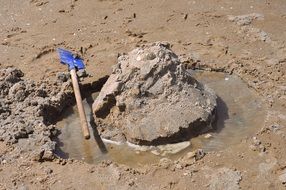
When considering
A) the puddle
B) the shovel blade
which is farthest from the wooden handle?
the puddle

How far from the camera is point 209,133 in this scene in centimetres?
498

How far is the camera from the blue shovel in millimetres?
4820

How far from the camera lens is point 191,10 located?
6.97 metres

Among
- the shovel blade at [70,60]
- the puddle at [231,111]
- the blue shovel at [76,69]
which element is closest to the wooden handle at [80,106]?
the blue shovel at [76,69]

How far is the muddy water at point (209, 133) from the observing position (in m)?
4.81

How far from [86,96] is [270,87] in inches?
80.5

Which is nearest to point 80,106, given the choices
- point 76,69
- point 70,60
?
point 76,69

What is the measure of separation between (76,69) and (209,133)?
178 cm

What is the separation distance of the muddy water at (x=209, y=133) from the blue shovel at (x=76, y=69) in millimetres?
220

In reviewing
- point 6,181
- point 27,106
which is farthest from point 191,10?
point 6,181

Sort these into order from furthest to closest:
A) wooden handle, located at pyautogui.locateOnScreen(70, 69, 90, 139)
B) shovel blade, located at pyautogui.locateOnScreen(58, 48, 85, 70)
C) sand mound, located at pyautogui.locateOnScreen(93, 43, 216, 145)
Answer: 1. shovel blade, located at pyautogui.locateOnScreen(58, 48, 85, 70)
2. sand mound, located at pyautogui.locateOnScreen(93, 43, 216, 145)
3. wooden handle, located at pyautogui.locateOnScreen(70, 69, 90, 139)

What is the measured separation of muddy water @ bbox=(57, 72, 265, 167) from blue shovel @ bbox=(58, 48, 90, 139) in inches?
8.6

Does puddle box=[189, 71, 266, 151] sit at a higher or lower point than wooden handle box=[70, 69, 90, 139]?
lower

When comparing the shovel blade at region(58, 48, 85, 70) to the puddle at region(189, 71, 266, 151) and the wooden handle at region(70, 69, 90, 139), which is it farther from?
the puddle at region(189, 71, 266, 151)
